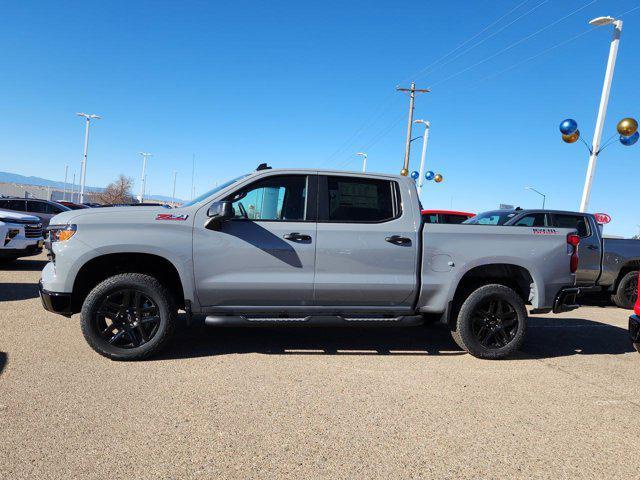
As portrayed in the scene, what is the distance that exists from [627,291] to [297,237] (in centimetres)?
770

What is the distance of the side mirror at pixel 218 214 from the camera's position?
4.07 metres

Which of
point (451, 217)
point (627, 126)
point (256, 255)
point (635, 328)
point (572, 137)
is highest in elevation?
point (627, 126)

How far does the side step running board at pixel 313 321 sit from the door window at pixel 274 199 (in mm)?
1000

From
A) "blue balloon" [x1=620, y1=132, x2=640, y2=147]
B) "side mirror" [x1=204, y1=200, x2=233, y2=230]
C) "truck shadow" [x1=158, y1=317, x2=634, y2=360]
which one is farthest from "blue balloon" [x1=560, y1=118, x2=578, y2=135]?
"side mirror" [x1=204, y1=200, x2=233, y2=230]

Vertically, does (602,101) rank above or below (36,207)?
above

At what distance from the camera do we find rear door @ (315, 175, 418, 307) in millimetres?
4484

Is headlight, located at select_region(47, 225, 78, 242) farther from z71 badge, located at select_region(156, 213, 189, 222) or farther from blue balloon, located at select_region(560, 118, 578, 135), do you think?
blue balloon, located at select_region(560, 118, 578, 135)

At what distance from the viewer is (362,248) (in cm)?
451

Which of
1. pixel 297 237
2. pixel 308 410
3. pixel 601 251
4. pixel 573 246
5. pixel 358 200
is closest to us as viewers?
pixel 308 410

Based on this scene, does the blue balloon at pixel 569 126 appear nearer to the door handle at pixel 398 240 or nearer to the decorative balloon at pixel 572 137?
the decorative balloon at pixel 572 137

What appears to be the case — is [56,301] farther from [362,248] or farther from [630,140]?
[630,140]

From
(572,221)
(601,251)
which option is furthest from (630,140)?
(601,251)

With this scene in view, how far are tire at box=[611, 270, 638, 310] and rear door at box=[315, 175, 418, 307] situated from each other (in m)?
6.41

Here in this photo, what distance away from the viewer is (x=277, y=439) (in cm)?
290
